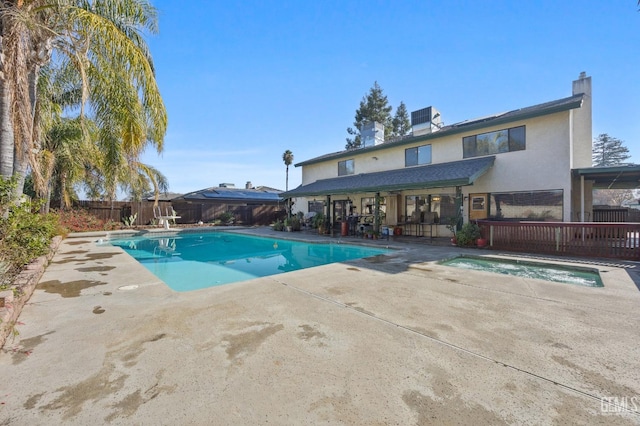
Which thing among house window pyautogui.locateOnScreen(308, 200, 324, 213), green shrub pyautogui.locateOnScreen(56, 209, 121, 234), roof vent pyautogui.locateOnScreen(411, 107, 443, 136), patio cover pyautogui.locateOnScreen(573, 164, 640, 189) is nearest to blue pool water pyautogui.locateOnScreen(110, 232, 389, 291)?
green shrub pyautogui.locateOnScreen(56, 209, 121, 234)

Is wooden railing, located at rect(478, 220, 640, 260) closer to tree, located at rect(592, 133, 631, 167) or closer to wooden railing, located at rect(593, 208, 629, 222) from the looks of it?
wooden railing, located at rect(593, 208, 629, 222)

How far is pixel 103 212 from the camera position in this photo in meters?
19.6

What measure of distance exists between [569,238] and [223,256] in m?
12.4

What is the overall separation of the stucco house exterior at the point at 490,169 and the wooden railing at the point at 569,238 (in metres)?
1.42

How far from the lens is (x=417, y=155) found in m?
14.9

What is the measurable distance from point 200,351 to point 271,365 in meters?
0.87

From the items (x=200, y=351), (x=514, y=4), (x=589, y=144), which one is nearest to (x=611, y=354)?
(x=200, y=351)

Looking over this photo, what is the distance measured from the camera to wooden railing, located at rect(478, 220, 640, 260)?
8.18 meters

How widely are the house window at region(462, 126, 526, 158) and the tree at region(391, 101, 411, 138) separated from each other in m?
28.0

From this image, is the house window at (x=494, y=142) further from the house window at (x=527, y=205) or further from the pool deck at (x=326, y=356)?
the pool deck at (x=326, y=356)

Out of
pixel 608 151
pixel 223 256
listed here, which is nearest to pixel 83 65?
pixel 223 256

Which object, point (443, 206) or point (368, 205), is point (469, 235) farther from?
point (368, 205)

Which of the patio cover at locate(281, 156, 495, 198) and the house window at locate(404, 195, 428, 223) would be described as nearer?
the patio cover at locate(281, 156, 495, 198)

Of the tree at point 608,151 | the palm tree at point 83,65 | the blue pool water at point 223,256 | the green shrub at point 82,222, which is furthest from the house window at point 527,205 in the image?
the tree at point 608,151
